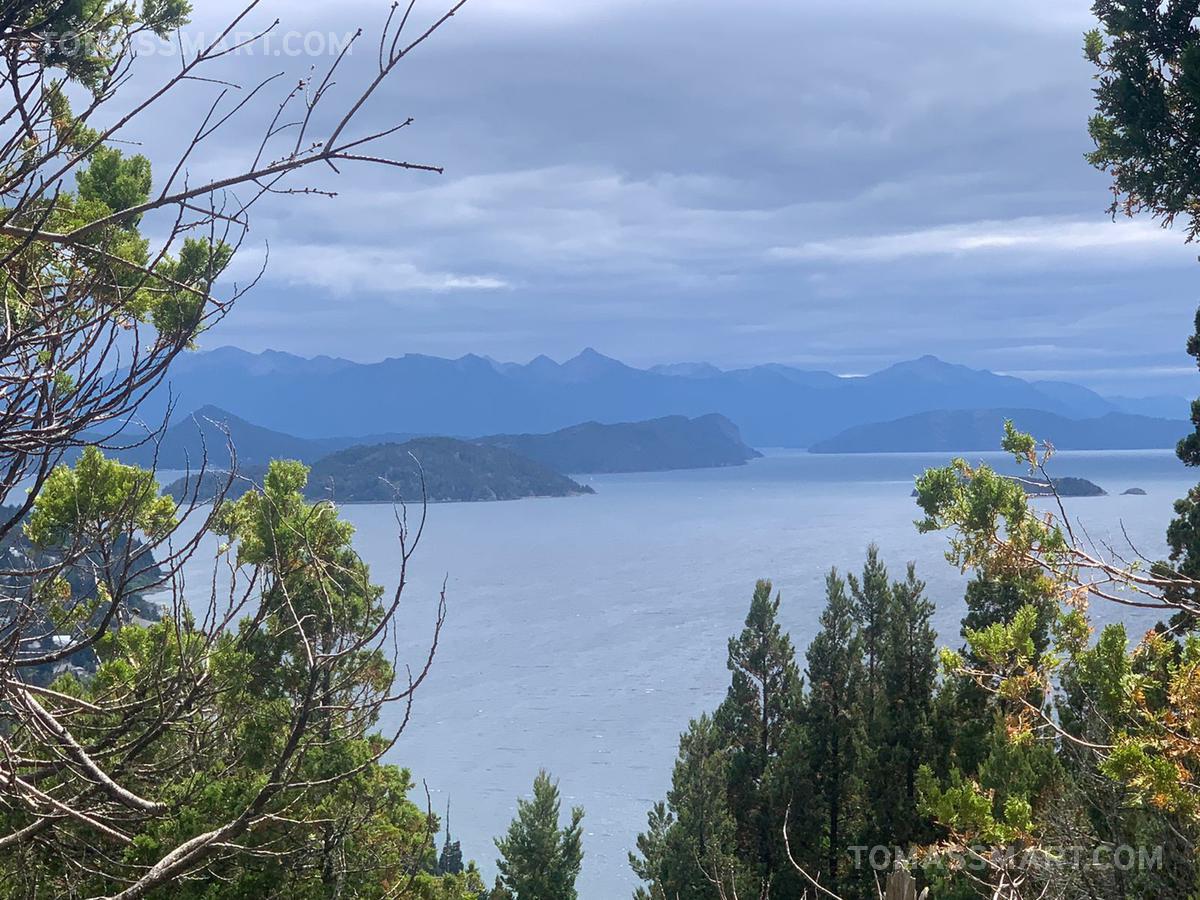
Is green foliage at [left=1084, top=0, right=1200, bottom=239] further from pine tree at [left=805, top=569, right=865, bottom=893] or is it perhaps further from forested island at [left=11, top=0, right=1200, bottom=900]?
pine tree at [left=805, top=569, right=865, bottom=893]

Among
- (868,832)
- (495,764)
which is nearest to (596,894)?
(495,764)

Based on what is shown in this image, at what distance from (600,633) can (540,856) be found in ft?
190

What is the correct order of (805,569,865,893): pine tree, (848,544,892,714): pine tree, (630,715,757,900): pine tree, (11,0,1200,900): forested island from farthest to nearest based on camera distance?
(848,544,892,714): pine tree < (805,569,865,893): pine tree < (630,715,757,900): pine tree < (11,0,1200,900): forested island

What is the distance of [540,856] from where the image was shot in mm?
21234

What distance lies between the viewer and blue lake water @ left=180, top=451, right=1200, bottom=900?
4966cm

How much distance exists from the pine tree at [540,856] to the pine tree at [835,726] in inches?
235

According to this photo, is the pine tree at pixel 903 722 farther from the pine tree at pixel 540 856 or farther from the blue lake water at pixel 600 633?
the blue lake water at pixel 600 633

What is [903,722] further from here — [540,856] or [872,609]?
[540,856]

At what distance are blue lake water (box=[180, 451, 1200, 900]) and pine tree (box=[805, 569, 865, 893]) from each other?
395 inches

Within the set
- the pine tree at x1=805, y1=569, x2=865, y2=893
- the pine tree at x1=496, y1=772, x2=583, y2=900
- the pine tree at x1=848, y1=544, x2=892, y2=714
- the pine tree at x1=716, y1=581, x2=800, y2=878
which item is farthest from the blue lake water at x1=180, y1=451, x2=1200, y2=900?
the pine tree at x1=716, y1=581, x2=800, y2=878

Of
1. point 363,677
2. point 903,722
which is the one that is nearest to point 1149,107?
point 363,677

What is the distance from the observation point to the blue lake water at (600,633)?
4966 centimetres

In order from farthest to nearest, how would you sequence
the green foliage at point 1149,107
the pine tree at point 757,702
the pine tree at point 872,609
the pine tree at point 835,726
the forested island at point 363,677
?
the pine tree at point 757,702, the pine tree at point 872,609, the pine tree at point 835,726, the green foliage at point 1149,107, the forested island at point 363,677

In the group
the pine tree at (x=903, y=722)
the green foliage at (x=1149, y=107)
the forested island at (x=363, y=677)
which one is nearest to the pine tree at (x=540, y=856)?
the forested island at (x=363, y=677)
